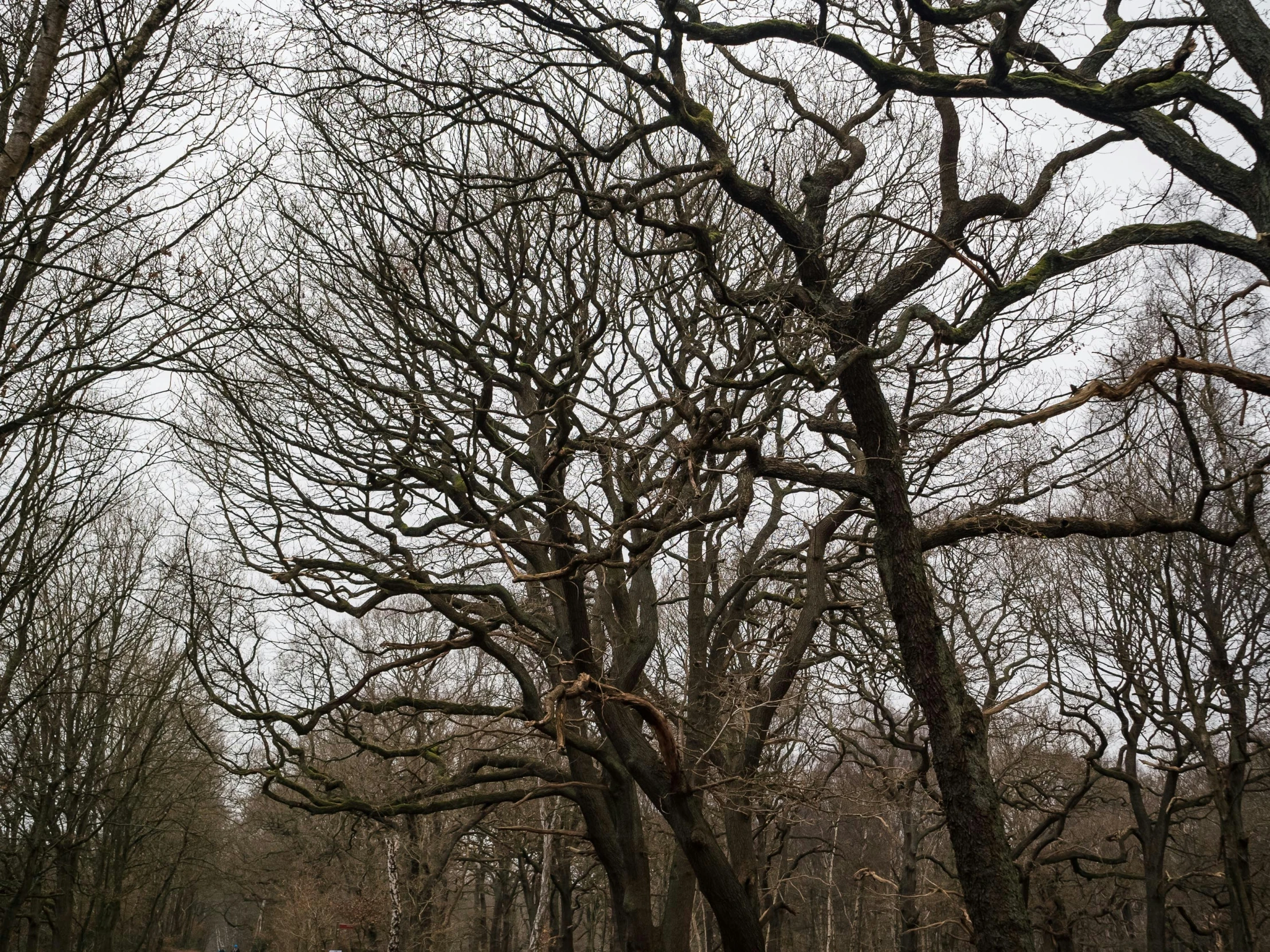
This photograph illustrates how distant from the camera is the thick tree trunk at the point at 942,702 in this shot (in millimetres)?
5426

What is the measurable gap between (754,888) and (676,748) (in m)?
3.55

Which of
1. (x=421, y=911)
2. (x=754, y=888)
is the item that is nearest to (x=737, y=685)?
(x=754, y=888)

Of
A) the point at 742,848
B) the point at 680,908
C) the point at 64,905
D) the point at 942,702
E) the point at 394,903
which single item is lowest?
the point at 394,903

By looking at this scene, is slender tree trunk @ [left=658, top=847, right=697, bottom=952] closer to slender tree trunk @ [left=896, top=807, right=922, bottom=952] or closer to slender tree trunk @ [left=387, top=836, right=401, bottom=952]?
slender tree trunk @ [left=896, top=807, right=922, bottom=952]

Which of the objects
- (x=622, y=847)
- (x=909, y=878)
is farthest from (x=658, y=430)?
(x=909, y=878)

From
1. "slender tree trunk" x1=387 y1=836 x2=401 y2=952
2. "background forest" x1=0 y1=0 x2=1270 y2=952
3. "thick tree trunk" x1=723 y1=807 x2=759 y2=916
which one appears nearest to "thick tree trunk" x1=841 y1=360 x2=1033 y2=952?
"background forest" x1=0 y1=0 x2=1270 y2=952

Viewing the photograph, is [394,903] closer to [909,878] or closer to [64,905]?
[64,905]

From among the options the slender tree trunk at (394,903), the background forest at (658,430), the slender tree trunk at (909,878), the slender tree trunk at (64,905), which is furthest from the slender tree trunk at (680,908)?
the slender tree trunk at (394,903)

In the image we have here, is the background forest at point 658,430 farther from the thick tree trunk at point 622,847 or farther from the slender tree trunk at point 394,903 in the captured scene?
the slender tree trunk at point 394,903

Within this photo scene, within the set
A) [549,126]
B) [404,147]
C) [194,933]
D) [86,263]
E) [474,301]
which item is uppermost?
[549,126]

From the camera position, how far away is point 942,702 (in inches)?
233

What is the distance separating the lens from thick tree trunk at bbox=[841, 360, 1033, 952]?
543 centimetres

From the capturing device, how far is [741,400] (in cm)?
734

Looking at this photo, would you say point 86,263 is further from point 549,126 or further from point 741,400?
point 741,400
